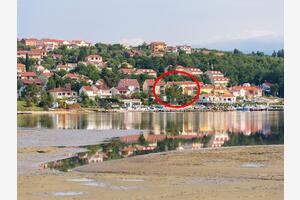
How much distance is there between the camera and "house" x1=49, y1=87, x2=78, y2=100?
105 feet

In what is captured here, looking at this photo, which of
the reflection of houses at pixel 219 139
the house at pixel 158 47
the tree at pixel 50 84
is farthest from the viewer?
the house at pixel 158 47

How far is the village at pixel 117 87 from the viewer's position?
101 feet

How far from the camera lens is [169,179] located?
6273 millimetres

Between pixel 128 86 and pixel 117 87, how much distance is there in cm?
73

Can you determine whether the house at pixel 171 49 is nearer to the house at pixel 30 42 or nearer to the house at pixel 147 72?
the house at pixel 147 72

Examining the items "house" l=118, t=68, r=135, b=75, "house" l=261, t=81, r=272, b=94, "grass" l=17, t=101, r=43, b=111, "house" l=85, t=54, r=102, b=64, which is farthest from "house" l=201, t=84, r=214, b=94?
"grass" l=17, t=101, r=43, b=111

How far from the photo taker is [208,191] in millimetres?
5418

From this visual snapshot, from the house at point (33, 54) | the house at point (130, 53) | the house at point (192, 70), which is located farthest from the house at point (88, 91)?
the house at point (130, 53)

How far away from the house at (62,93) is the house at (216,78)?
9678 mm

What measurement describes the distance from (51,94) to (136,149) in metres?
22.3

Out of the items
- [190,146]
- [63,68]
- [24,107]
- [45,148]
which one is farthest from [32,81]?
[45,148]

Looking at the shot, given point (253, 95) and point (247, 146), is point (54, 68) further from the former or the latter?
point (247, 146)

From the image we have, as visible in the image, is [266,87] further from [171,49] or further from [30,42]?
[30,42]
